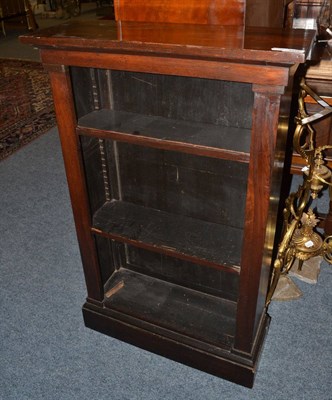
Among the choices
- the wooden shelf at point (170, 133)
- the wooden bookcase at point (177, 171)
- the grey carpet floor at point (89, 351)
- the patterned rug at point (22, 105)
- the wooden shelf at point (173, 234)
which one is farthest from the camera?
the patterned rug at point (22, 105)

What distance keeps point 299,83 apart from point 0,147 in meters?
2.69

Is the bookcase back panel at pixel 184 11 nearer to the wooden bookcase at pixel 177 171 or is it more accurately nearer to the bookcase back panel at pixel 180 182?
the wooden bookcase at pixel 177 171

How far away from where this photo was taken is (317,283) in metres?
2.12

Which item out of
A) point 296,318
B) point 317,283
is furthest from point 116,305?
point 317,283

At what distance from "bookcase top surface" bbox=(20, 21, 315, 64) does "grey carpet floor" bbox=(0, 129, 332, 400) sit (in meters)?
1.19

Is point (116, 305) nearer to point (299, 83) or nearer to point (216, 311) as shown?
point (216, 311)

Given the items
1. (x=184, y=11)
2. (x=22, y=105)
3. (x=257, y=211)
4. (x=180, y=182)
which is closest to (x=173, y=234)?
(x=180, y=182)

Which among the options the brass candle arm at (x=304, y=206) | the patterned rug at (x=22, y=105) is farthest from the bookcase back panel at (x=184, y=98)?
the patterned rug at (x=22, y=105)

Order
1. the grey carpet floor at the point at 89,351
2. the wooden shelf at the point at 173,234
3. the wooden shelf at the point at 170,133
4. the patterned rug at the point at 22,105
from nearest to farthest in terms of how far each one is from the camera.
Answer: the wooden shelf at the point at 170,133, the wooden shelf at the point at 173,234, the grey carpet floor at the point at 89,351, the patterned rug at the point at 22,105

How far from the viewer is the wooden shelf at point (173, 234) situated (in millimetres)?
1485

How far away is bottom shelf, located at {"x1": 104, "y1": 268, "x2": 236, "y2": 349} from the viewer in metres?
1.71

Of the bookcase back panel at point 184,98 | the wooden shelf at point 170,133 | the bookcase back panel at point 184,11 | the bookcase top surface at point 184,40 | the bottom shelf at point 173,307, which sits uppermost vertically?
the bookcase back panel at point 184,11

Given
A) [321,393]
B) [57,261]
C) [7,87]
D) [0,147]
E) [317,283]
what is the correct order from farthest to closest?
1. [7,87]
2. [0,147]
3. [57,261]
4. [317,283]
5. [321,393]

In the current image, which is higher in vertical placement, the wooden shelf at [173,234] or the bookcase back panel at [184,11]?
the bookcase back panel at [184,11]
